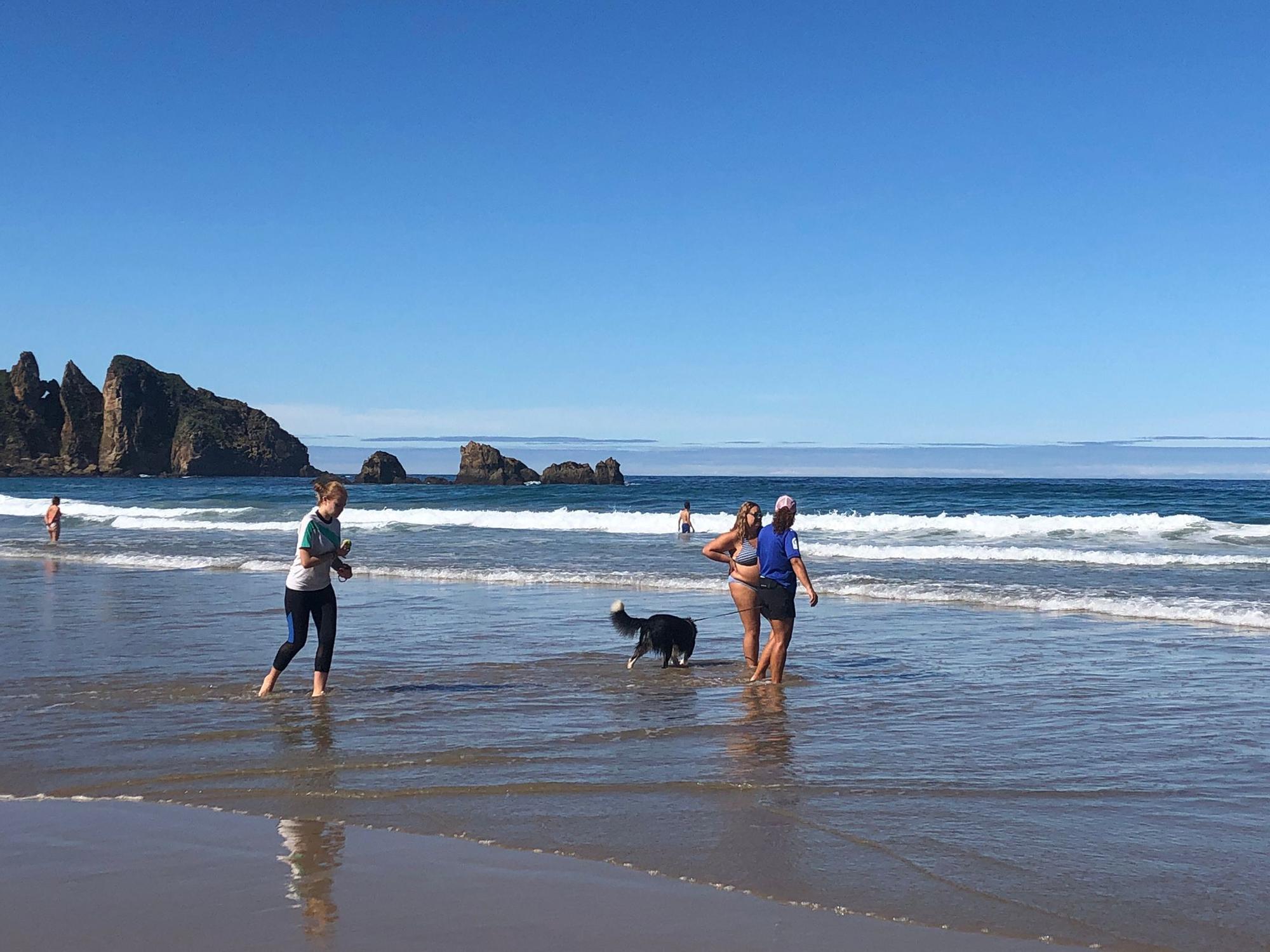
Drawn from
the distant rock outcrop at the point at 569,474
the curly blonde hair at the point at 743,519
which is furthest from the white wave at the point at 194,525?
the distant rock outcrop at the point at 569,474

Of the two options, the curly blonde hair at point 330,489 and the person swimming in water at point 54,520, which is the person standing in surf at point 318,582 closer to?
the curly blonde hair at point 330,489

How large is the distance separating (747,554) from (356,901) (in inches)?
244

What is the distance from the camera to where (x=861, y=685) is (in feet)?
29.7

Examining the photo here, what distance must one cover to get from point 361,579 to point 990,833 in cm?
1478

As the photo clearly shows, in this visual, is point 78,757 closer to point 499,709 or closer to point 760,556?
point 499,709

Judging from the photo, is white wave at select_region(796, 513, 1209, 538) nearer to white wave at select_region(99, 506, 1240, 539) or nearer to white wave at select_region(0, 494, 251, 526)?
white wave at select_region(99, 506, 1240, 539)

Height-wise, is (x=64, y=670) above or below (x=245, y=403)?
below

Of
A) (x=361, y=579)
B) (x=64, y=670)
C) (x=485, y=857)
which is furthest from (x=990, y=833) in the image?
(x=361, y=579)

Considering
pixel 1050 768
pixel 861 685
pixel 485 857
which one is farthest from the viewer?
pixel 861 685

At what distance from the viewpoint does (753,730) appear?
24.0 ft

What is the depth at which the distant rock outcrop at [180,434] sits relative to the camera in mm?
142750

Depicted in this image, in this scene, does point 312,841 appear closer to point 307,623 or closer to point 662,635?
point 307,623

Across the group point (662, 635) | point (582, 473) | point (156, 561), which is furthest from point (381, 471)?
point (662, 635)

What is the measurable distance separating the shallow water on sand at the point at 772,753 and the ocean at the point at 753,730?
3cm
